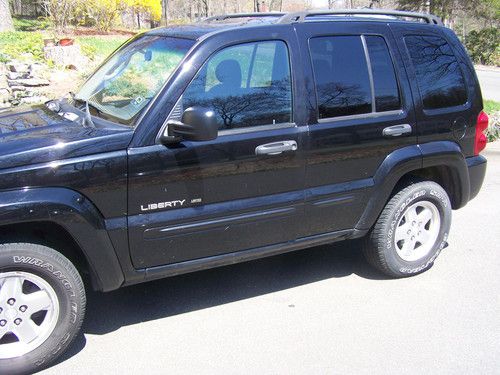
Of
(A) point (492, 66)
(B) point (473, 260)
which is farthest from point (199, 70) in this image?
(A) point (492, 66)

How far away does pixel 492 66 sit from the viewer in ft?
86.7

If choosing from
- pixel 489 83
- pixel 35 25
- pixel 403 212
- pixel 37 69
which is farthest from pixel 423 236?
pixel 35 25

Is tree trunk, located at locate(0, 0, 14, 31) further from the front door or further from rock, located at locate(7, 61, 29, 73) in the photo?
the front door

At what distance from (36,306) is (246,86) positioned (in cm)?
184

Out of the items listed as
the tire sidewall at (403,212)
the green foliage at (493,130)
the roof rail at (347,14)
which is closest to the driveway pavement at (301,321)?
the tire sidewall at (403,212)

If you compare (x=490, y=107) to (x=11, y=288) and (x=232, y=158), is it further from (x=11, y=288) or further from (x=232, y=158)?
(x=11, y=288)

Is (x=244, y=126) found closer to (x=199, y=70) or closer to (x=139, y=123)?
(x=199, y=70)

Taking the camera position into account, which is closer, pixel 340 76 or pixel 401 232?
pixel 340 76

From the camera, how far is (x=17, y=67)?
1115 centimetres

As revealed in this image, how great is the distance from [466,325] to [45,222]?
111 inches

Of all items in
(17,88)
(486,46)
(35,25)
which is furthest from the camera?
(486,46)

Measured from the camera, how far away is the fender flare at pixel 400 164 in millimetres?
4188

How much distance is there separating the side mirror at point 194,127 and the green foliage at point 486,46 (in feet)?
87.2

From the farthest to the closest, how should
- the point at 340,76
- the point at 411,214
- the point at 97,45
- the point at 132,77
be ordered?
1. the point at 97,45
2. the point at 411,214
3. the point at 340,76
4. the point at 132,77
